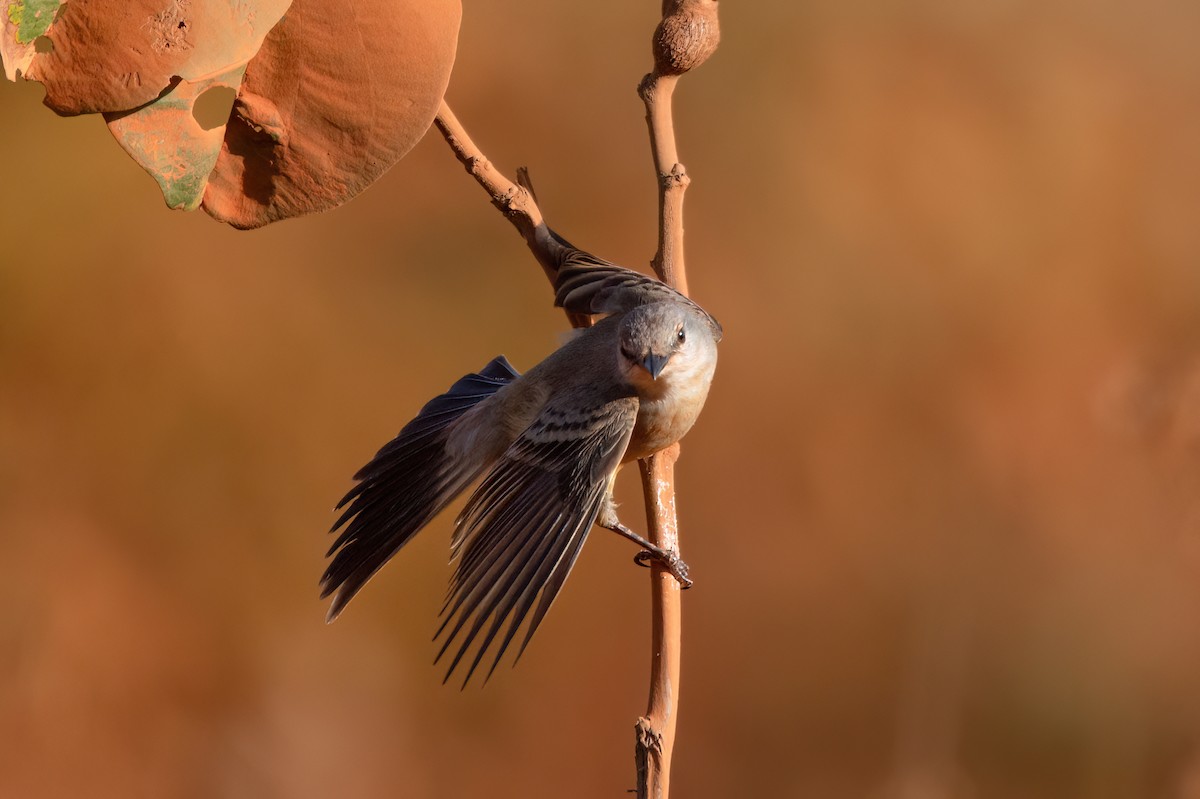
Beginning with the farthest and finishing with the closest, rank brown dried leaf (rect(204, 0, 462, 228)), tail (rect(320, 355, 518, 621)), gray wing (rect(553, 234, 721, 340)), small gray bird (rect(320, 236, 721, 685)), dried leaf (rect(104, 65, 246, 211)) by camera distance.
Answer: gray wing (rect(553, 234, 721, 340)) → tail (rect(320, 355, 518, 621)) → small gray bird (rect(320, 236, 721, 685)) → brown dried leaf (rect(204, 0, 462, 228)) → dried leaf (rect(104, 65, 246, 211))

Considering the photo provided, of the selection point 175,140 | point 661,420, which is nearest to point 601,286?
point 661,420

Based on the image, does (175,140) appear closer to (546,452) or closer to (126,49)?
(126,49)

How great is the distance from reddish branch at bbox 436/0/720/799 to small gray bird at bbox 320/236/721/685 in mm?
50

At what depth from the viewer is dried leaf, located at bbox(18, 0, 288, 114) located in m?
0.94

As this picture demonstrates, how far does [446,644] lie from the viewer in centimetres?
125

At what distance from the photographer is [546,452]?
1646 millimetres

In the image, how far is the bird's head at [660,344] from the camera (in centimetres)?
164

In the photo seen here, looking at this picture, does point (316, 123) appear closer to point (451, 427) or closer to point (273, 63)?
point (273, 63)

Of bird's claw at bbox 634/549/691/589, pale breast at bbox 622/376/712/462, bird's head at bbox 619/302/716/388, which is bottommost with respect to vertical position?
bird's claw at bbox 634/549/691/589

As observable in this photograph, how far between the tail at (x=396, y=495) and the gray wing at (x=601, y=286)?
0.27m

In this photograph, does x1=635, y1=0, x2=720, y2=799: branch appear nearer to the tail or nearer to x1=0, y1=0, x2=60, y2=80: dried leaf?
the tail

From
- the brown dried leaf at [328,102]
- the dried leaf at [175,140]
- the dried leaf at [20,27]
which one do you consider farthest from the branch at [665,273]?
A: the dried leaf at [20,27]

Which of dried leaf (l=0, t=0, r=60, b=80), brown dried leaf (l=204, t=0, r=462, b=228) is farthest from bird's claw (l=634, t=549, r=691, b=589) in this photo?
dried leaf (l=0, t=0, r=60, b=80)

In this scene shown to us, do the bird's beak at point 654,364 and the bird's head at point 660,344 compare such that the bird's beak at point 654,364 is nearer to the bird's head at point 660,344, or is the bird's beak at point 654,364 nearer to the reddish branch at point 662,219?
the bird's head at point 660,344
